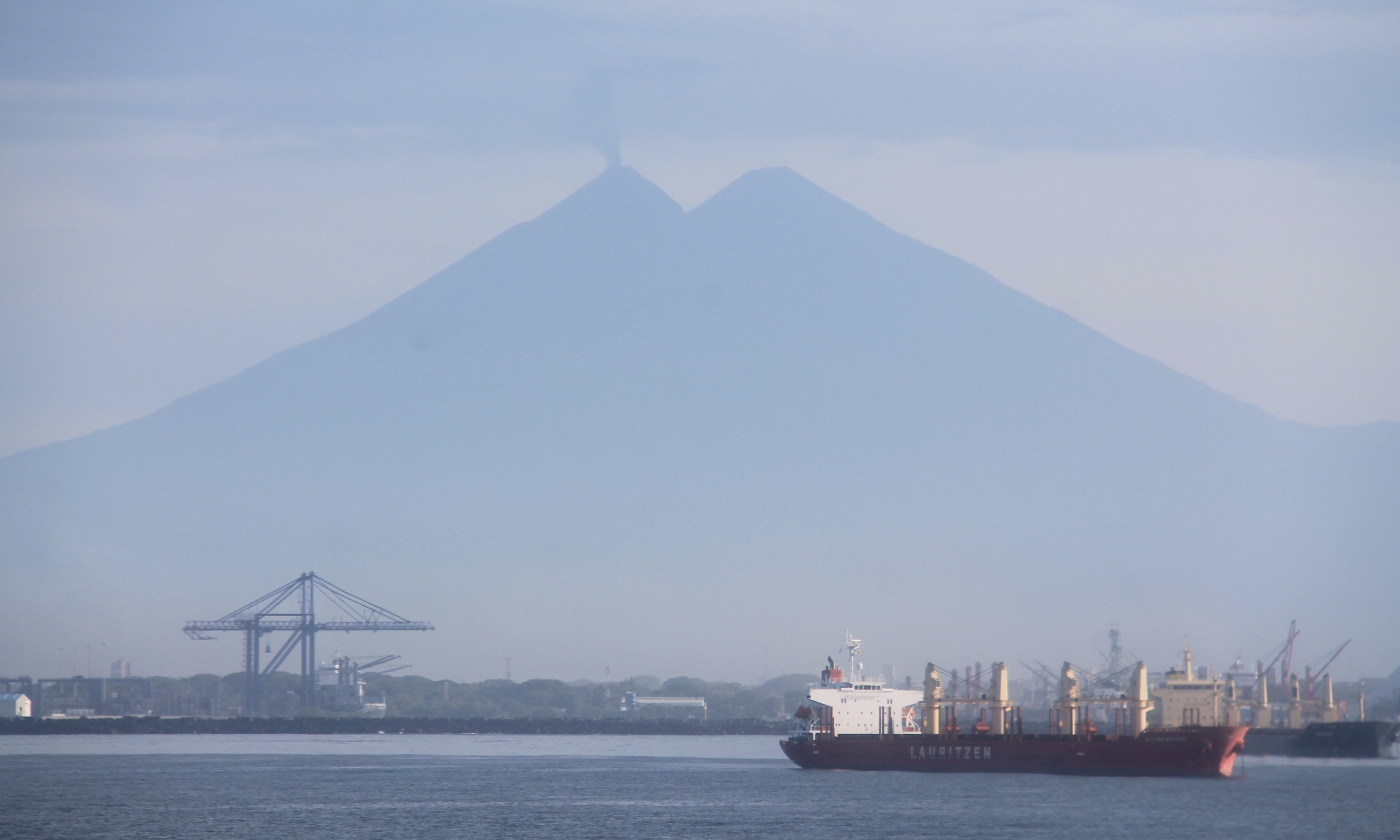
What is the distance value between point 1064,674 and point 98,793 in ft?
185

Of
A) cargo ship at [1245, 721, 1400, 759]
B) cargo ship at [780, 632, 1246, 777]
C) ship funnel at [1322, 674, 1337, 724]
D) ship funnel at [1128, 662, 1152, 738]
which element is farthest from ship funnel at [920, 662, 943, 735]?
ship funnel at [1322, 674, 1337, 724]

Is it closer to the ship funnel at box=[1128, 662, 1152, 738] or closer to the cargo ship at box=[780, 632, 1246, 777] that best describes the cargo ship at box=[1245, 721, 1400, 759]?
the cargo ship at box=[780, 632, 1246, 777]

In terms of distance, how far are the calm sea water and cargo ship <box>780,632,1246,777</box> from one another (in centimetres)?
125

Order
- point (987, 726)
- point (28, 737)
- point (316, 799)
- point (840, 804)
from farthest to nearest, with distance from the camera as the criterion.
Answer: point (28, 737) → point (987, 726) → point (316, 799) → point (840, 804)

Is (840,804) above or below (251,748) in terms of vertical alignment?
above

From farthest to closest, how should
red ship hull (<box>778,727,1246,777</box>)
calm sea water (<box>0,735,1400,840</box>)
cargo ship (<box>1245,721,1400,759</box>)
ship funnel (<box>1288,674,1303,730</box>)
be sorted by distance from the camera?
ship funnel (<box>1288,674,1303,730</box>), cargo ship (<box>1245,721,1400,759</box>), red ship hull (<box>778,727,1246,777</box>), calm sea water (<box>0,735,1400,840</box>)

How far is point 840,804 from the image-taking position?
6694 centimetres

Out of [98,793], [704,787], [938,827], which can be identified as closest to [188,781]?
[98,793]

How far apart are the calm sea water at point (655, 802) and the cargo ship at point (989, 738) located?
49.2 inches

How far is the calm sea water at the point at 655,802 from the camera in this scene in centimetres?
5691

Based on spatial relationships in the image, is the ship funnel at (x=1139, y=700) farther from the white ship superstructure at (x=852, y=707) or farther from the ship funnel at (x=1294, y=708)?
the ship funnel at (x=1294, y=708)

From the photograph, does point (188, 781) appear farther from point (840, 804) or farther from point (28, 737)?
point (28, 737)

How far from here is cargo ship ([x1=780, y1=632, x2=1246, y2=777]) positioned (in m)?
79.3

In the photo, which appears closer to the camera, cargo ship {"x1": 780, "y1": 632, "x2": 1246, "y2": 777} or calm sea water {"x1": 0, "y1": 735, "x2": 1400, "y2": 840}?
calm sea water {"x1": 0, "y1": 735, "x2": 1400, "y2": 840}
